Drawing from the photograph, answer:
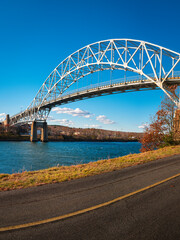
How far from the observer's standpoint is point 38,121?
83312 mm

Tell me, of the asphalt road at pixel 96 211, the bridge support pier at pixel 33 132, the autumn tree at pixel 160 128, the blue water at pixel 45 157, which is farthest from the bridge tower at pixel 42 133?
the asphalt road at pixel 96 211

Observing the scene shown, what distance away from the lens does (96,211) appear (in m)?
4.52

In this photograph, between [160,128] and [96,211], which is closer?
[96,211]

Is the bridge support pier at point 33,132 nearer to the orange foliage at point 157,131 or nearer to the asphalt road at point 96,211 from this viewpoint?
the orange foliage at point 157,131

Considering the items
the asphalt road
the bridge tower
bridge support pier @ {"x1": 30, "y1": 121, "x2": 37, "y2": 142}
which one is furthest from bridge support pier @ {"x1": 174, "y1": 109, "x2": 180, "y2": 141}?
bridge support pier @ {"x1": 30, "y1": 121, "x2": 37, "y2": 142}

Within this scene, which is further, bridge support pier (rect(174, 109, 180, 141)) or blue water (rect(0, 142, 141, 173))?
blue water (rect(0, 142, 141, 173))

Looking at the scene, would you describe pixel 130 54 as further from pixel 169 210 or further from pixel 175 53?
pixel 169 210

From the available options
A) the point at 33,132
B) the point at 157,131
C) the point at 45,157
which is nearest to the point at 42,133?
the point at 33,132

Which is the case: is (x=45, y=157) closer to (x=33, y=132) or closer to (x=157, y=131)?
(x=157, y=131)

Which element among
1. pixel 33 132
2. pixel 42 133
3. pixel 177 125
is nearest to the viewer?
pixel 177 125

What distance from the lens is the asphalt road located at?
359 cm

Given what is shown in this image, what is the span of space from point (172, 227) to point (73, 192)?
310 centimetres

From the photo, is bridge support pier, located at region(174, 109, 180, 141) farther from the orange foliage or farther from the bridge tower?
the bridge tower

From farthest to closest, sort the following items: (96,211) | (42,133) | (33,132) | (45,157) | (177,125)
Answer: (42,133) → (33,132) → (45,157) → (177,125) → (96,211)
